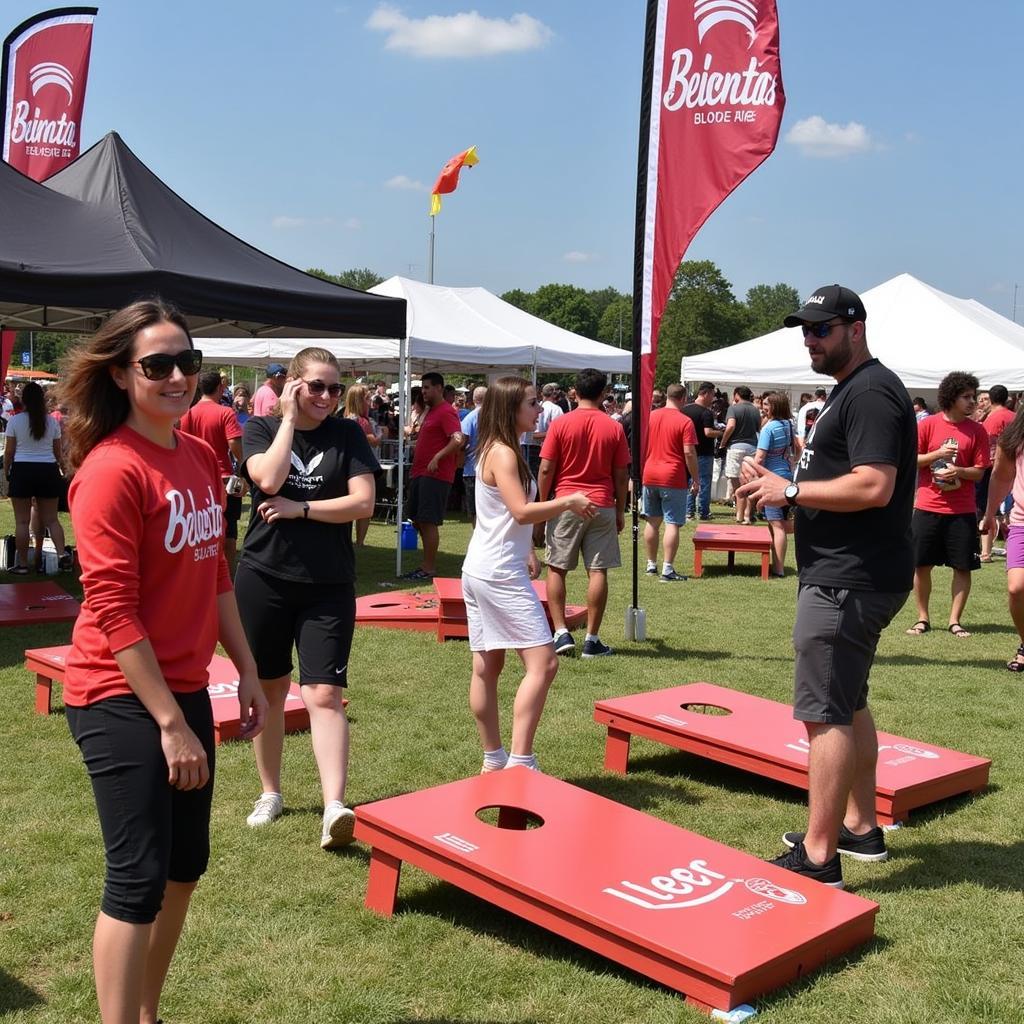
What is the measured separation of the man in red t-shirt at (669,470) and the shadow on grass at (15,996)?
8576 mm

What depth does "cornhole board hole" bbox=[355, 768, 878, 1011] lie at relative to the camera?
3094 millimetres

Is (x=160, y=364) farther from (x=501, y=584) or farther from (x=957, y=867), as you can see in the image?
(x=957, y=867)

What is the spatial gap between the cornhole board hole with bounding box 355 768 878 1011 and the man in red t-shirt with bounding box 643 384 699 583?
7352mm

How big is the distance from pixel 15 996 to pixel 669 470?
28.7ft

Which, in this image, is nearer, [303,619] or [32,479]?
[303,619]

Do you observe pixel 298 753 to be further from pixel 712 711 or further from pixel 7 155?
pixel 7 155

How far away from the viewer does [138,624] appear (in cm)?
225

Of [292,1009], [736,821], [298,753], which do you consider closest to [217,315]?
[298,753]

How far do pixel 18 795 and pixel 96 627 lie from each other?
298cm

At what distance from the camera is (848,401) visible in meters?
3.73

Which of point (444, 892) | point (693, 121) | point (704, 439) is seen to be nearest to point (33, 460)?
point (693, 121)

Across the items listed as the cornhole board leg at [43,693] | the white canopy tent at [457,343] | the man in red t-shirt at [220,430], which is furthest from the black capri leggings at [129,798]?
the white canopy tent at [457,343]

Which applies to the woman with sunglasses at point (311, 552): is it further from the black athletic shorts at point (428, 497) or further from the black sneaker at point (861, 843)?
the black athletic shorts at point (428, 497)

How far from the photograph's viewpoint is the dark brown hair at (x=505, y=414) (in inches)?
186
